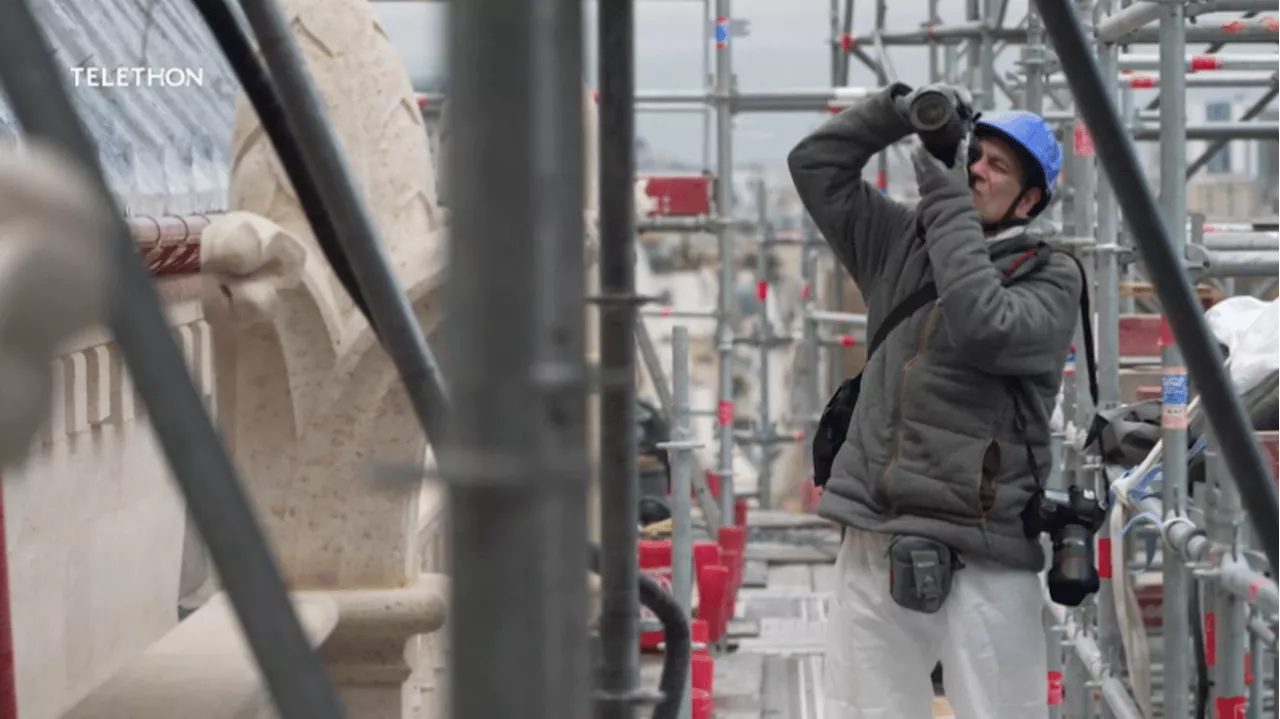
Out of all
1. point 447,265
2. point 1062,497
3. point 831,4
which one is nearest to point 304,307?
point 1062,497

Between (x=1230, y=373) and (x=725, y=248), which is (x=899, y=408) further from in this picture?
(x=725, y=248)

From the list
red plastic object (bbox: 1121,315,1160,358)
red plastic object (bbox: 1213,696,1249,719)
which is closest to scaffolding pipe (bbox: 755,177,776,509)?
red plastic object (bbox: 1121,315,1160,358)

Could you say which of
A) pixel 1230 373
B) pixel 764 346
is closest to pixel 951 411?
pixel 1230 373

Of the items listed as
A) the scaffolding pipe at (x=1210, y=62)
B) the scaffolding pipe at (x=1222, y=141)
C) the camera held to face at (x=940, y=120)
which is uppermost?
the scaffolding pipe at (x=1210, y=62)

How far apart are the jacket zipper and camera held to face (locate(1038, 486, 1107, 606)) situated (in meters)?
0.31

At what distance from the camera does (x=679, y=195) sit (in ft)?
34.5

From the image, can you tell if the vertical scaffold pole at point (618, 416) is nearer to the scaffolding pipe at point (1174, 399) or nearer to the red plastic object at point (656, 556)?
the scaffolding pipe at point (1174, 399)

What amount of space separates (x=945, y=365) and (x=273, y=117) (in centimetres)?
181

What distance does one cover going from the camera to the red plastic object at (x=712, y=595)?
331 inches

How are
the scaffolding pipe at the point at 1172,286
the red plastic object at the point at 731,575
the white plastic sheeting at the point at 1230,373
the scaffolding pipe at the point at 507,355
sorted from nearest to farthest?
the scaffolding pipe at the point at 507,355 → the scaffolding pipe at the point at 1172,286 → the white plastic sheeting at the point at 1230,373 → the red plastic object at the point at 731,575

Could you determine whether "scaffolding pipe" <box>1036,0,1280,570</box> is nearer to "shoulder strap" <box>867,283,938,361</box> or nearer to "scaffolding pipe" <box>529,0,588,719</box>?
"scaffolding pipe" <box>529,0,588,719</box>

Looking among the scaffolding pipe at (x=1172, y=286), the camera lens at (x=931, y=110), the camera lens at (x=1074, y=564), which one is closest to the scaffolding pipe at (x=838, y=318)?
the camera lens at (x=1074, y=564)

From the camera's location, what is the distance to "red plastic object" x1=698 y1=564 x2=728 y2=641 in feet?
27.6

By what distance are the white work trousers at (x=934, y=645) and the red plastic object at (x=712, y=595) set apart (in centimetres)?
419
